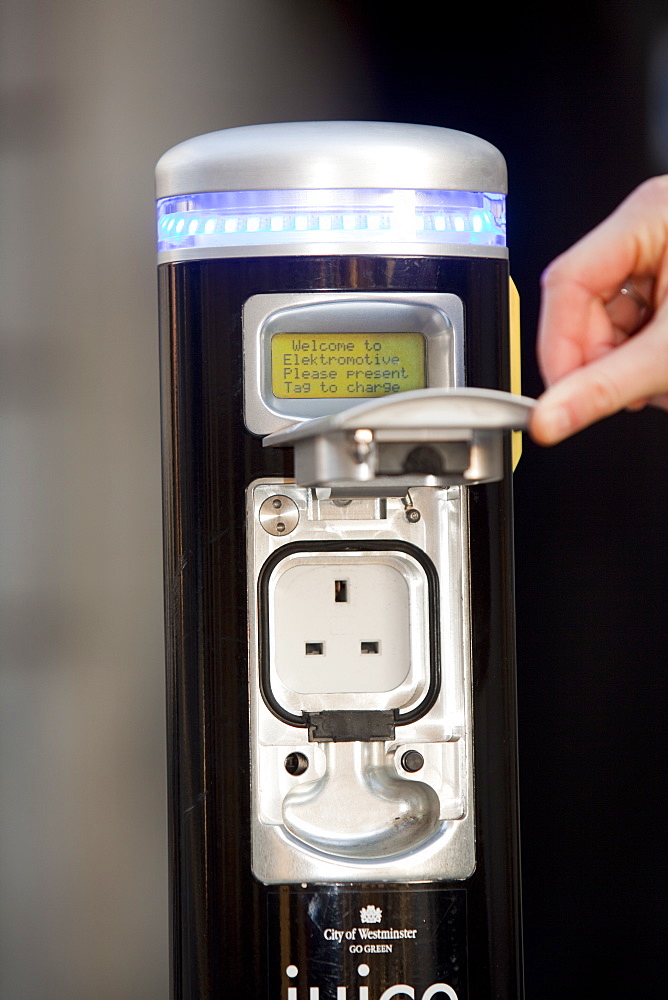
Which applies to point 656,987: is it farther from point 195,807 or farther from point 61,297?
point 61,297

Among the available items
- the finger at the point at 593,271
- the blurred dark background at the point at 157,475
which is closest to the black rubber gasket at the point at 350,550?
the finger at the point at 593,271

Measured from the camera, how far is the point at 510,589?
4.05 ft

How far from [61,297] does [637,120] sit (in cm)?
100

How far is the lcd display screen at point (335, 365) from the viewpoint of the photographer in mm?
1203

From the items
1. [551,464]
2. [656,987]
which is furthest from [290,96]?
[656,987]

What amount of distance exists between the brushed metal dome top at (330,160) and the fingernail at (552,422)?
1.31 ft

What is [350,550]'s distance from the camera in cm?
121

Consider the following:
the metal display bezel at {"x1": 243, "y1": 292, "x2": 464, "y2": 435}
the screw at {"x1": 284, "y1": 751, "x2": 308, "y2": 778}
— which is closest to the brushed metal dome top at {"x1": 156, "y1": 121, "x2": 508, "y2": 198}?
the metal display bezel at {"x1": 243, "y1": 292, "x2": 464, "y2": 435}

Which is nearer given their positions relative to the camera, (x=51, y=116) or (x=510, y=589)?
(x=510, y=589)

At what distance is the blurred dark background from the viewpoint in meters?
1.80

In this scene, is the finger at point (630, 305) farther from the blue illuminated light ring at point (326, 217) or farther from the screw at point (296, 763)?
the screw at point (296, 763)

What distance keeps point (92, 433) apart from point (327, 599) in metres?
0.76

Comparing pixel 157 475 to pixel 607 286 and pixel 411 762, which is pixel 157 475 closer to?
pixel 411 762

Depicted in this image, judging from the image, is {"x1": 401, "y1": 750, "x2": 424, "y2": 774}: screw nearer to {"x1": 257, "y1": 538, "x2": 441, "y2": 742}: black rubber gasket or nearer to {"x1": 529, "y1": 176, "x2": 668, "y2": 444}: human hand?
{"x1": 257, "y1": 538, "x2": 441, "y2": 742}: black rubber gasket
